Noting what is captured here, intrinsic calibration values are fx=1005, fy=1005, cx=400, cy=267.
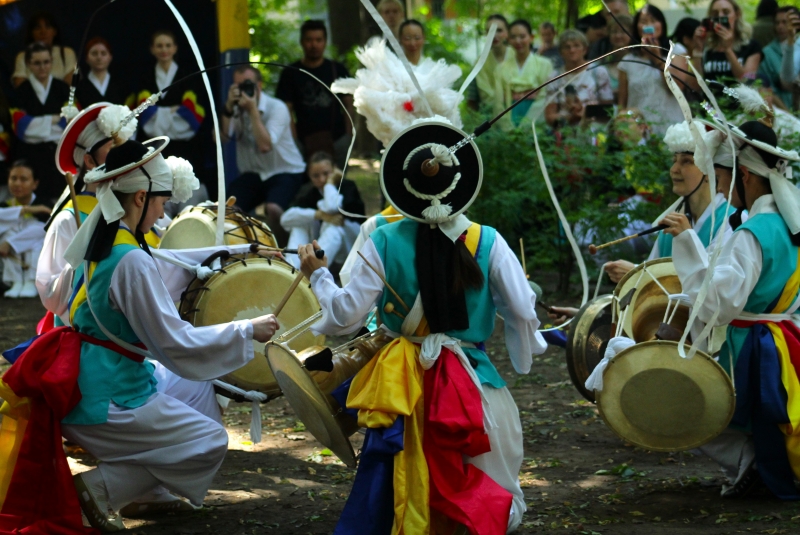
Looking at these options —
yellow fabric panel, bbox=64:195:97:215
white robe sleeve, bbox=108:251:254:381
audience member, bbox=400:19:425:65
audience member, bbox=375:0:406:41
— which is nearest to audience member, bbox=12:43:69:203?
audience member, bbox=375:0:406:41

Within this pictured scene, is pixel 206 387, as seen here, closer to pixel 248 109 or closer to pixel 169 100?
pixel 248 109

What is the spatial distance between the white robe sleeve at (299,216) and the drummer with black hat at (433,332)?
5431mm

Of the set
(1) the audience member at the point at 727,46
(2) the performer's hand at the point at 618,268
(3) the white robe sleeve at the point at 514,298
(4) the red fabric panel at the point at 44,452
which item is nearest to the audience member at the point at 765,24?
(1) the audience member at the point at 727,46

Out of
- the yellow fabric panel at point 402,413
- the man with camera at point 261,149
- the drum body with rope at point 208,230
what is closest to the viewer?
the yellow fabric panel at point 402,413

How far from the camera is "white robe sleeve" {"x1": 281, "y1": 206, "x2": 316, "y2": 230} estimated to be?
9414 mm

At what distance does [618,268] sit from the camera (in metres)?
4.81

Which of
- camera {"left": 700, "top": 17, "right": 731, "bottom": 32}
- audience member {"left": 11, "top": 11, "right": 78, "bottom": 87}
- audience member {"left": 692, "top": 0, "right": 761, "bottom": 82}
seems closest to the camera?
audience member {"left": 692, "top": 0, "right": 761, "bottom": 82}

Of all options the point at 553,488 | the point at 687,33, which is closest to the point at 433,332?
the point at 553,488

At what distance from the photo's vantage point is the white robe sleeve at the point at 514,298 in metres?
3.90

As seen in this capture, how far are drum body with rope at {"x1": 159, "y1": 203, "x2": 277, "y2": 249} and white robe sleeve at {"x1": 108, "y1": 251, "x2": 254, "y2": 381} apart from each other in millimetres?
1552

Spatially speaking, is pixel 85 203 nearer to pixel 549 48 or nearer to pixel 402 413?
pixel 402 413

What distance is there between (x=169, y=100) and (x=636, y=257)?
4.85 metres

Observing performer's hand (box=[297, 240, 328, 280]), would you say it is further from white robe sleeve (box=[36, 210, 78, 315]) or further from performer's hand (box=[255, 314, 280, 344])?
white robe sleeve (box=[36, 210, 78, 315])

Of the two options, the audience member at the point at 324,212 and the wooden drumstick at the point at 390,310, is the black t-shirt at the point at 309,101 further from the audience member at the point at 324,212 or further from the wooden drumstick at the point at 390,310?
the wooden drumstick at the point at 390,310
